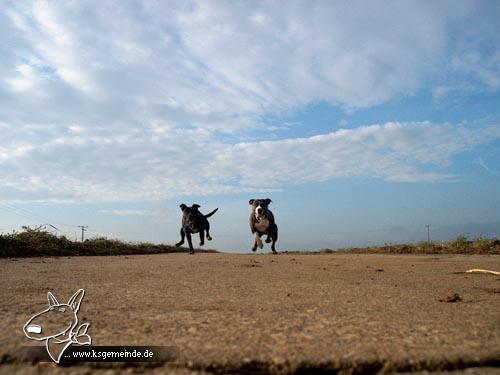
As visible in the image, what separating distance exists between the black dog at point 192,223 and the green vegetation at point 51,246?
193 centimetres

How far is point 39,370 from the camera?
1226mm

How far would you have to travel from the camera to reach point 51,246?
11344 millimetres

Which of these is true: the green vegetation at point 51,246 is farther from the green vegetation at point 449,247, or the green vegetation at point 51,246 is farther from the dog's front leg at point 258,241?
the green vegetation at point 449,247

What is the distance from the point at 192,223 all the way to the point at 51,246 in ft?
13.4

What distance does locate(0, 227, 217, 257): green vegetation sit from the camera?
10.1 metres

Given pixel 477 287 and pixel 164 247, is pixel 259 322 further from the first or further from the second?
pixel 164 247

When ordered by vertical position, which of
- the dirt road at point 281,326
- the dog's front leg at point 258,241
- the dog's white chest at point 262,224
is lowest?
the dirt road at point 281,326

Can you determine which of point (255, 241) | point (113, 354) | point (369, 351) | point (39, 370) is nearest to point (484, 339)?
point (369, 351)

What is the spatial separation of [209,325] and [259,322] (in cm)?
21

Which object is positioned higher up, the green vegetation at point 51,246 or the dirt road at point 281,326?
the green vegetation at point 51,246

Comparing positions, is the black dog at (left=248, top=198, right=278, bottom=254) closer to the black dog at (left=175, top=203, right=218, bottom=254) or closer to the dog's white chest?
the dog's white chest

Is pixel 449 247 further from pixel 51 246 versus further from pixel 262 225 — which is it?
pixel 51 246

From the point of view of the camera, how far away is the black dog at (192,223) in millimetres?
13617

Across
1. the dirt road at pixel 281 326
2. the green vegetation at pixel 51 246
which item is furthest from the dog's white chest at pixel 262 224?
the dirt road at pixel 281 326
